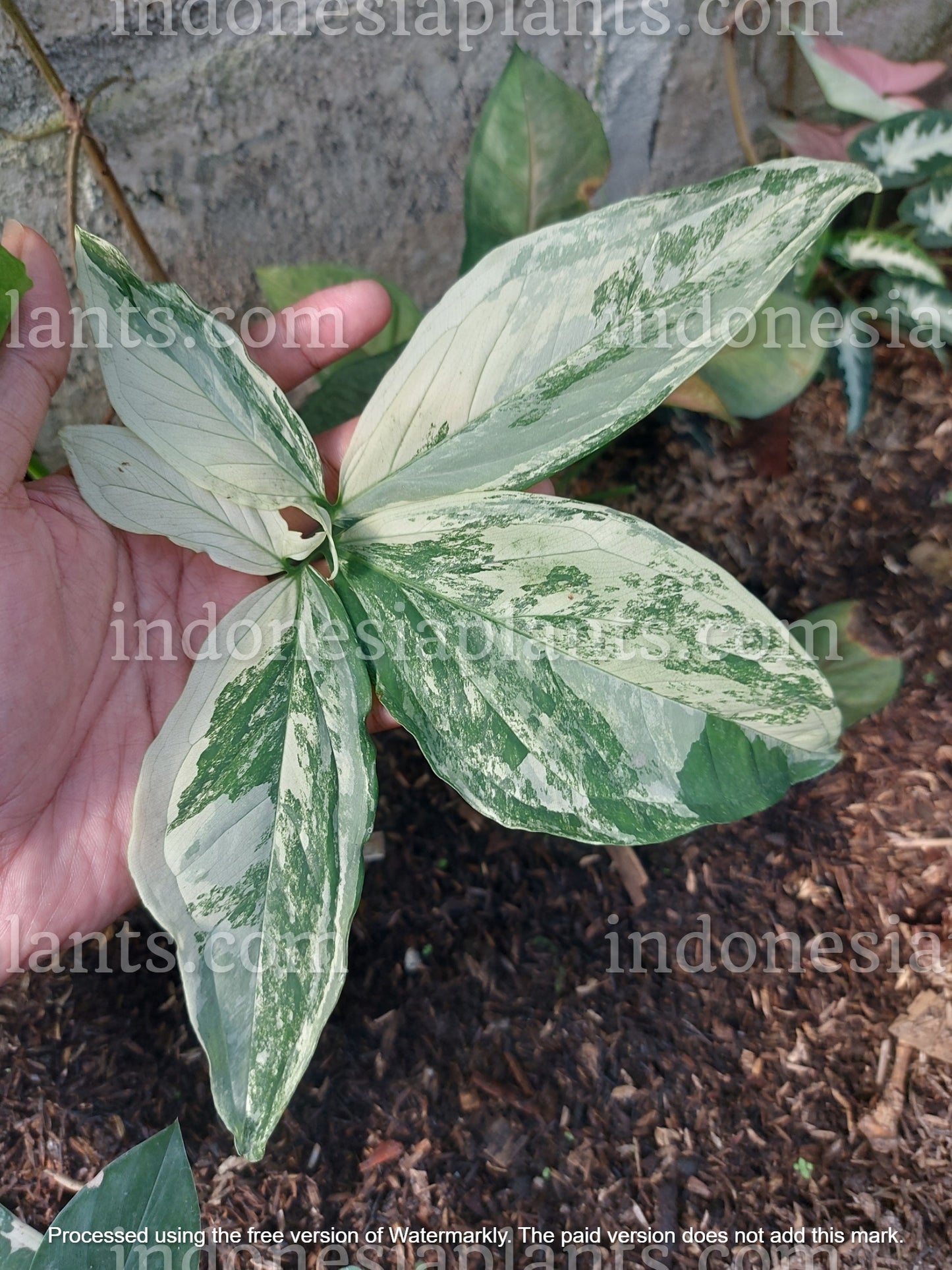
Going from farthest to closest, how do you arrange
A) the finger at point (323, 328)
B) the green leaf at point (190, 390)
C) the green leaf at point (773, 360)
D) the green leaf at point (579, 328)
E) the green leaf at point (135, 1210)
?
the green leaf at point (773, 360) → the finger at point (323, 328) → the green leaf at point (135, 1210) → the green leaf at point (190, 390) → the green leaf at point (579, 328)

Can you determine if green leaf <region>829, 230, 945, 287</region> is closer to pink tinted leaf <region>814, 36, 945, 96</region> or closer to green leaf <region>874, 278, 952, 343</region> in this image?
green leaf <region>874, 278, 952, 343</region>

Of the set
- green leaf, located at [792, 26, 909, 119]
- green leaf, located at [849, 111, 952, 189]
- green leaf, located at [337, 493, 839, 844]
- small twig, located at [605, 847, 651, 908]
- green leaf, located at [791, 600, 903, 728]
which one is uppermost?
green leaf, located at [792, 26, 909, 119]

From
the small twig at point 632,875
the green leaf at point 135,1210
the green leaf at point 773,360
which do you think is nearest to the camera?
the green leaf at point 135,1210

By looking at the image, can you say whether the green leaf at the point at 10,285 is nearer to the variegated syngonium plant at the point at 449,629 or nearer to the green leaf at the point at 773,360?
the variegated syngonium plant at the point at 449,629

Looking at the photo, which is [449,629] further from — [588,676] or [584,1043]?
[584,1043]

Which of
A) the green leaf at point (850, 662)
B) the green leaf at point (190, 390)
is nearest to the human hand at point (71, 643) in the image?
the green leaf at point (190, 390)

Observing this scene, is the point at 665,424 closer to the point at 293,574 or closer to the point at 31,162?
the point at 293,574

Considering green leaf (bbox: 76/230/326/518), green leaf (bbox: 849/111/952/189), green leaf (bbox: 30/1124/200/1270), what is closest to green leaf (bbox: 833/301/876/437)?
green leaf (bbox: 849/111/952/189)
